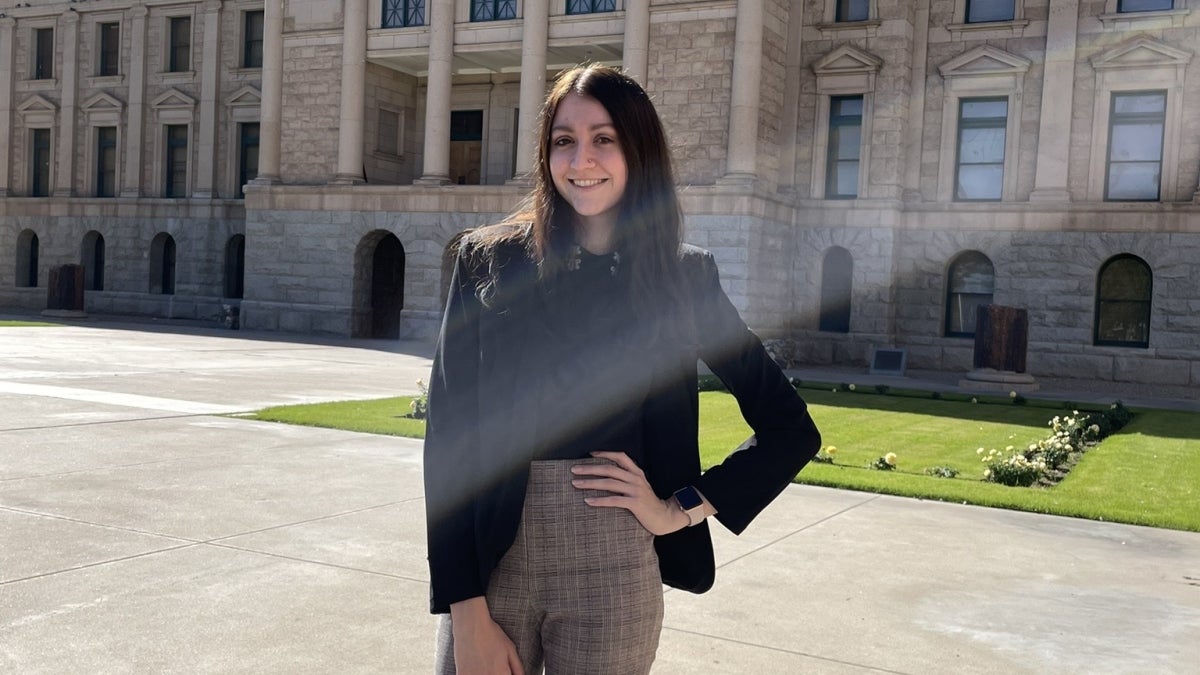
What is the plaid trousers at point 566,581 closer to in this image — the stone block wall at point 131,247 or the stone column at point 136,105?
the stone block wall at point 131,247

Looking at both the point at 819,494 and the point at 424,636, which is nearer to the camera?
the point at 424,636

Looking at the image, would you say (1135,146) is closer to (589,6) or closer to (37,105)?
(589,6)

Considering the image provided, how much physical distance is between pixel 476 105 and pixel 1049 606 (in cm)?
3546

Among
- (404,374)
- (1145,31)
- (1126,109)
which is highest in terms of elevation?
(1145,31)

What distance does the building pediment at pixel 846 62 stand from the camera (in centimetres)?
3262

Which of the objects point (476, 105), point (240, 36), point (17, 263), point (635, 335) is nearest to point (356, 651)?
point (635, 335)

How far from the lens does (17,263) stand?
157 feet

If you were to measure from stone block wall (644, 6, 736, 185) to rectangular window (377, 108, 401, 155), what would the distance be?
11.3m

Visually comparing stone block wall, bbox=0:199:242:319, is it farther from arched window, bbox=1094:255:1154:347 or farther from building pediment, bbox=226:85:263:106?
→ arched window, bbox=1094:255:1154:347

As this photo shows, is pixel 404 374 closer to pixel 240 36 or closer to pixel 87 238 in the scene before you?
pixel 240 36

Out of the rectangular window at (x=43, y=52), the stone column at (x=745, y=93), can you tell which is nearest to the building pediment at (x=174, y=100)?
the rectangular window at (x=43, y=52)

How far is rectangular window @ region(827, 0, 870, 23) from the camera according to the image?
33312mm

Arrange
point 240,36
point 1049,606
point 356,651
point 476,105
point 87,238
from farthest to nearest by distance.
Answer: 1. point 87,238
2. point 240,36
3. point 476,105
4. point 1049,606
5. point 356,651

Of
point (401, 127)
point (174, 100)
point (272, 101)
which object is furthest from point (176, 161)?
point (401, 127)
